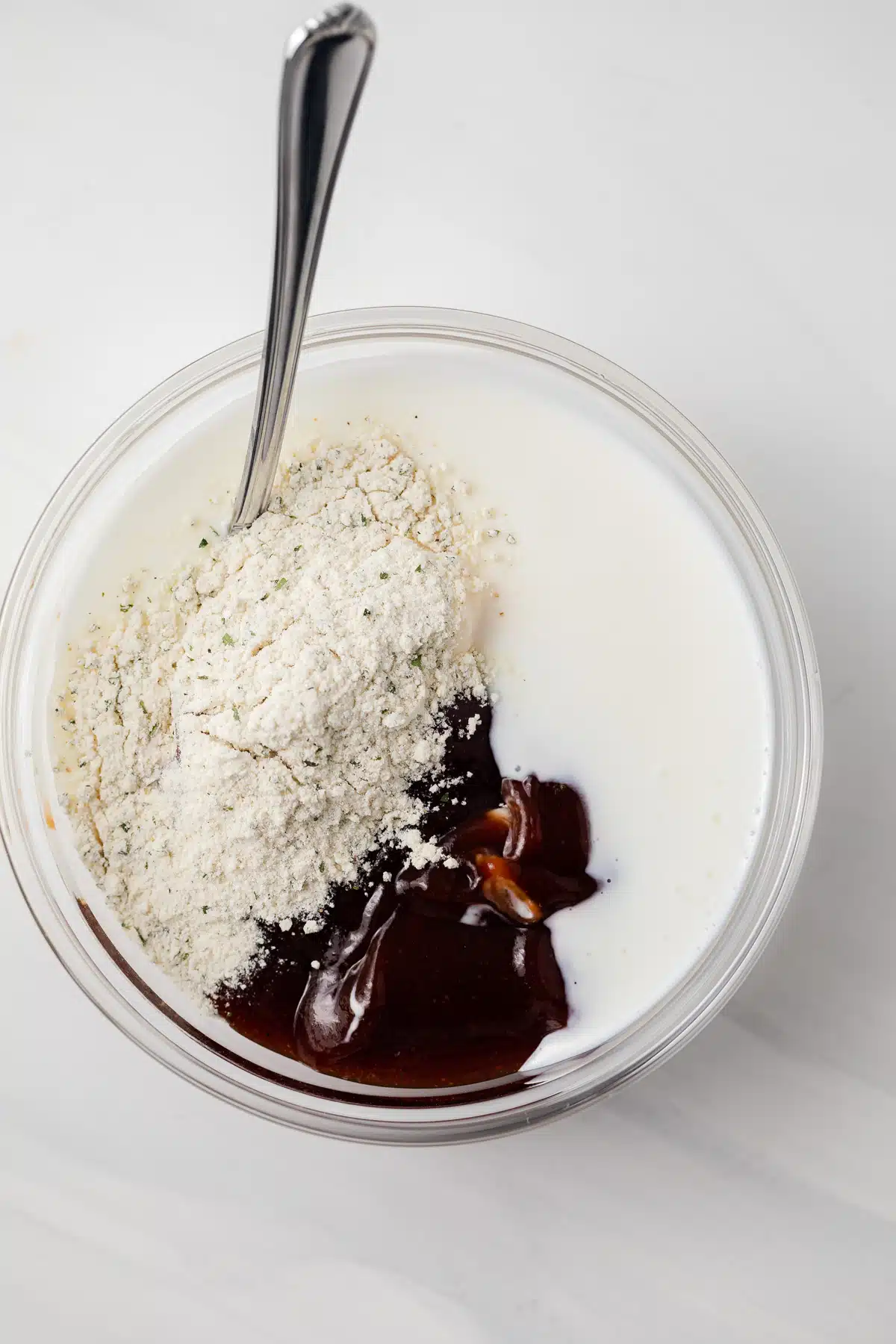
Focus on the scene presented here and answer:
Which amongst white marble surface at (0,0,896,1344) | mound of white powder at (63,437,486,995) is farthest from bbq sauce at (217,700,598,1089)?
white marble surface at (0,0,896,1344)

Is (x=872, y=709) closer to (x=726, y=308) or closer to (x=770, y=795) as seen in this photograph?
(x=770, y=795)

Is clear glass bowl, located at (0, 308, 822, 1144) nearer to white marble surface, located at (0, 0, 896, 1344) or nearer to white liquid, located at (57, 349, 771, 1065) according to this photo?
white liquid, located at (57, 349, 771, 1065)

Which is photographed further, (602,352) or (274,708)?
(602,352)

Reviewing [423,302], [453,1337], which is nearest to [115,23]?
[423,302]

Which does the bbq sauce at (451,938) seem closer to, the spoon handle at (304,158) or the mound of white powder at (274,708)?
the mound of white powder at (274,708)

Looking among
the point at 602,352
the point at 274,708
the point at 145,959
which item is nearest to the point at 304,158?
the point at 274,708

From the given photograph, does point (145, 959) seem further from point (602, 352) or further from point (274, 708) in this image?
point (602, 352)
